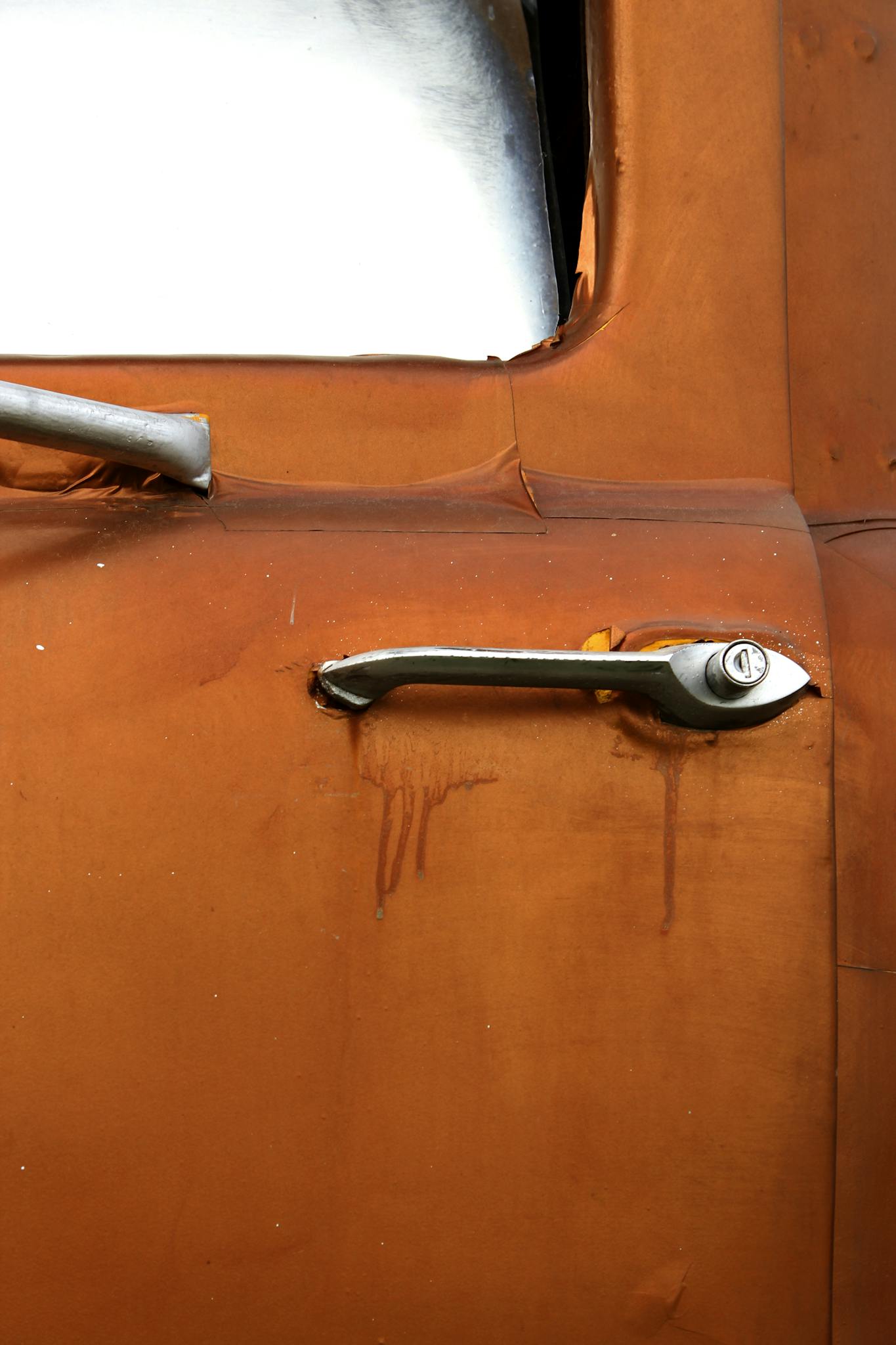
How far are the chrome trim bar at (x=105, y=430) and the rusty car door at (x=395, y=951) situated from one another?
4cm

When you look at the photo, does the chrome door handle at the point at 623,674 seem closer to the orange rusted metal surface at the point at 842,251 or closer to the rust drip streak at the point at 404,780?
the rust drip streak at the point at 404,780

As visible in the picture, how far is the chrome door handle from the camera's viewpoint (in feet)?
2.27

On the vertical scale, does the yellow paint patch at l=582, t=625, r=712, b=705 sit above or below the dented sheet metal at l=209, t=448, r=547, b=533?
below

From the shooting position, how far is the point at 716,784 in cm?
73

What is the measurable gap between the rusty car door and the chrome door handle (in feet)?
0.05

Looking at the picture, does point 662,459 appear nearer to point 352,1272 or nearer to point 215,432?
Result: point 215,432

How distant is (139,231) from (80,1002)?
0.60m

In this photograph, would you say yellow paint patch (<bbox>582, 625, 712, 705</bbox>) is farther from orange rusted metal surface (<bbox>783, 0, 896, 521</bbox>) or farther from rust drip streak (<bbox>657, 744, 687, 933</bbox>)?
orange rusted metal surface (<bbox>783, 0, 896, 521</bbox>)

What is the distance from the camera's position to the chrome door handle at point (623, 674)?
0.69 metres

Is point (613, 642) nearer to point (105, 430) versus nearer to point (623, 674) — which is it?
point (623, 674)

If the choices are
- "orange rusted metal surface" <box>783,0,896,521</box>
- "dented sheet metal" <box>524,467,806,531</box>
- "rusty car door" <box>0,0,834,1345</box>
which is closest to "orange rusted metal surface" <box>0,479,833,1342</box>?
"rusty car door" <box>0,0,834,1345</box>

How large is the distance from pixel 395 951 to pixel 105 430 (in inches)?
14.4

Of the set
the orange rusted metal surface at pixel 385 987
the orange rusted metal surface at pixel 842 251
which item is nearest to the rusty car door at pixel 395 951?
the orange rusted metal surface at pixel 385 987

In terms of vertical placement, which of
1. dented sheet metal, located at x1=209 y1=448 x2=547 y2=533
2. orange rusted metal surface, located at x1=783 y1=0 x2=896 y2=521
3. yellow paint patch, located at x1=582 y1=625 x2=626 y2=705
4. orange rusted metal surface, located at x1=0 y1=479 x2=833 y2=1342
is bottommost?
orange rusted metal surface, located at x1=0 y1=479 x2=833 y2=1342
